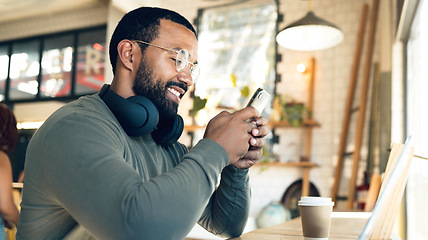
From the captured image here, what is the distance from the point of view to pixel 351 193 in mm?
4672

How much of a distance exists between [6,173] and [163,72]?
58.9 inches

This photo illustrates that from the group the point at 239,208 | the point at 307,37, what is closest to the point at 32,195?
the point at 239,208

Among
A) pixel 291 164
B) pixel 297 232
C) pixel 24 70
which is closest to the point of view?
pixel 297 232

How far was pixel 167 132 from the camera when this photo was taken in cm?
129

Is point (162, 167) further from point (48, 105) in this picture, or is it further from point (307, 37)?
point (48, 105)

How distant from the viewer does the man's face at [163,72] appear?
1.22m

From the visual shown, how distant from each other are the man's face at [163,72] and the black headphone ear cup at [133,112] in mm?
90

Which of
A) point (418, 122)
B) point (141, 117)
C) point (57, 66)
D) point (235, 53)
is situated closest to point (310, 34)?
point (418, 122)

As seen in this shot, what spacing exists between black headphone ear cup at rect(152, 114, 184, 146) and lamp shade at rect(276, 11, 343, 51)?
2275 millimetres

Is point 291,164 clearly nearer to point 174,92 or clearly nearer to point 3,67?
point 174,92

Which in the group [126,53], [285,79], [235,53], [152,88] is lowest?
[152,88]

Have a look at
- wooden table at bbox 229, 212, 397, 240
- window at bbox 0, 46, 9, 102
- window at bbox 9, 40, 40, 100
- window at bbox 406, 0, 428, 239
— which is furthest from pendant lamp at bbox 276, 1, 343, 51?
window at bbox 0, 46, 9, 102

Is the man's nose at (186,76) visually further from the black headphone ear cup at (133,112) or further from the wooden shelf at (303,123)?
the wooden shelf at (303,123)

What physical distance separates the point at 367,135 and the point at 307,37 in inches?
75.5
